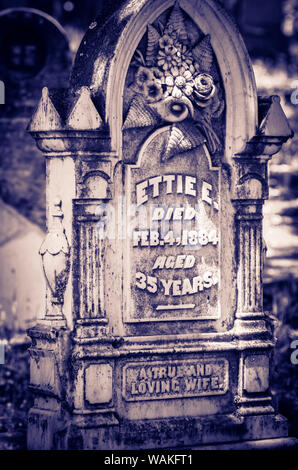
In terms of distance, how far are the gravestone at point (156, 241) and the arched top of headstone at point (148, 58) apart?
0.04ft

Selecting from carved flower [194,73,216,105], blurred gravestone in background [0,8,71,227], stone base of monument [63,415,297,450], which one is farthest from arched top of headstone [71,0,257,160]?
blurred gravestone in background [0,8,71,227]

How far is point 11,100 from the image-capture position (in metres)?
12.1

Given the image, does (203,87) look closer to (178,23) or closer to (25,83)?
(178,23)

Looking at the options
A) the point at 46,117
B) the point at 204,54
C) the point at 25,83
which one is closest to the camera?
the point at 46,117

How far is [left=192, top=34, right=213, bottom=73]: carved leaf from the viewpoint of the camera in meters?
7.84

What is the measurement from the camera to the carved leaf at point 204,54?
25.7 feet

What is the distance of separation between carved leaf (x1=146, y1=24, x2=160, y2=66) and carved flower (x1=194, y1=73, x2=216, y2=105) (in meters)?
0.43

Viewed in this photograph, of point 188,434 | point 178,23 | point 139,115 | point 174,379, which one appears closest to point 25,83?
point 178,23

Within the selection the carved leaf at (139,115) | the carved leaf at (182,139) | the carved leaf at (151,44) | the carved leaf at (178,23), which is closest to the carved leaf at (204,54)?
the carved leaf at (178,23)

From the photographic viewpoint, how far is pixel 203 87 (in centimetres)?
782

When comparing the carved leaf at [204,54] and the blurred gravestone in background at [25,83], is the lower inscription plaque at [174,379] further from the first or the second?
the blurred gravestone in background at [25,83]

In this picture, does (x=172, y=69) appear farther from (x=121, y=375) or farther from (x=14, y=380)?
(x=14, y=380)

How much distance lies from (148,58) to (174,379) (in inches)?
107

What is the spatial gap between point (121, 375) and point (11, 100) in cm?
560
